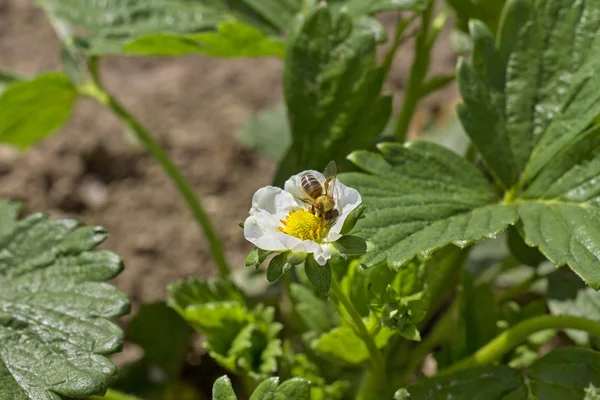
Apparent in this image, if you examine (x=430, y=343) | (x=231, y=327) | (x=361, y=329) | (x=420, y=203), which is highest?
(x=420, y=203)

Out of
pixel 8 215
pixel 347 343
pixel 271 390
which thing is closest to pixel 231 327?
pixel 347 343

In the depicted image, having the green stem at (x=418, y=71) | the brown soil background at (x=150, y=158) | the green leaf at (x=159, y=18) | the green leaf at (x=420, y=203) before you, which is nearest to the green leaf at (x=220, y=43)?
the green leaf at (x=159, y=18)

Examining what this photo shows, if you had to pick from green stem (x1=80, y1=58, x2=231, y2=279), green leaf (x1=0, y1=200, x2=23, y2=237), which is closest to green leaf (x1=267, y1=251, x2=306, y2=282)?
green leaf (x1=0, y1=200, x2=23, y2=237)

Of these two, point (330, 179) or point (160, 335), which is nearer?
point (330, 179)

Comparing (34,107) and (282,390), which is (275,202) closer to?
(282,390)

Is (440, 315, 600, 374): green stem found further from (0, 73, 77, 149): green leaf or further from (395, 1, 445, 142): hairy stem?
(0, 73, 77, 149): green leaf

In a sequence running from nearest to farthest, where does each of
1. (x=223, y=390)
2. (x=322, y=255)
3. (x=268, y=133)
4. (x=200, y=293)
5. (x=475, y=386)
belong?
(x=322, y=255), (x=223, y=390), (x=475, y=386), (x=200, y=293), (x=268, y=133)

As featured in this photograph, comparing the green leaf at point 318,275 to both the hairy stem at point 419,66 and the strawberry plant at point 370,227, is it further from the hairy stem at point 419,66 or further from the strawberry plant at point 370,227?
the hairy stem at point 419,66
